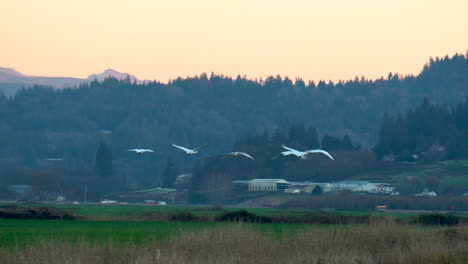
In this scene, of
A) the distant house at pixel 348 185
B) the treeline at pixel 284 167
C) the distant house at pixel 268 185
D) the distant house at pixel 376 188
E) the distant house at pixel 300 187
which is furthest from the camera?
the treeline at pixel 284 167

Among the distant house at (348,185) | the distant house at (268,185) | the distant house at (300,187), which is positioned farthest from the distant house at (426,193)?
the distant house at (268,185)

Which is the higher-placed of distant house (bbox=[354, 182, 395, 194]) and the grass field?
distant house (bbox=[354, 182, 395, 194])

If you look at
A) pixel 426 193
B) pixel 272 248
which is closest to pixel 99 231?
pixel 272 248

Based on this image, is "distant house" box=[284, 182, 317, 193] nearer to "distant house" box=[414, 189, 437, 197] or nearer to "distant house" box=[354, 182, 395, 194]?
"distant house" box=[354, 182, 395, 194]

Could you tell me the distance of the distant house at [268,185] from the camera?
16075cm

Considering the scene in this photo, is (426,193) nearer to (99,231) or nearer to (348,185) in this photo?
(348,185)

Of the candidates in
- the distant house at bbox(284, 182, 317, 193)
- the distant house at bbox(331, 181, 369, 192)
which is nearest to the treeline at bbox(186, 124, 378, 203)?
the distant house at bbox(284, 182, 317, 193)

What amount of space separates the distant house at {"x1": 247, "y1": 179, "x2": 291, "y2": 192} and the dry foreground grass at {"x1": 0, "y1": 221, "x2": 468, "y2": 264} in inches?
4284

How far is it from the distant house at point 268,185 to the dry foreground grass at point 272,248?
4284 inches

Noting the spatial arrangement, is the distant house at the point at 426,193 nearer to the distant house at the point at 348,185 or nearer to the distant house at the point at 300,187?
the distant house at the point at 348,185

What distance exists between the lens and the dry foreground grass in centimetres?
3644

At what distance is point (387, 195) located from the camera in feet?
454

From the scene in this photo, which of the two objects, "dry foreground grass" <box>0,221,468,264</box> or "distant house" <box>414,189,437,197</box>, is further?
"distant house" <box>414,189,437,197</box>

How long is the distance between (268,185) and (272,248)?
119 meters
